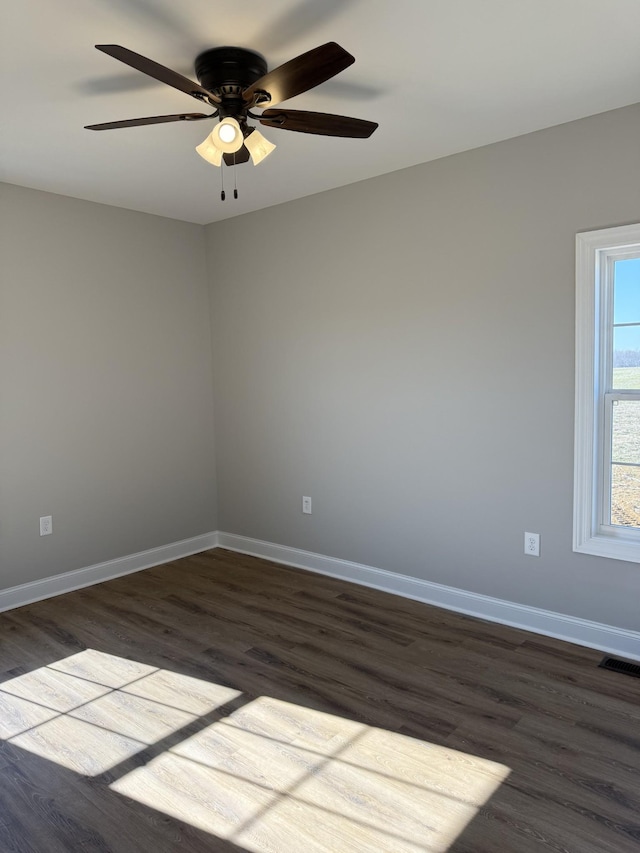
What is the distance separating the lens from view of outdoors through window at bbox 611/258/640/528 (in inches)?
113

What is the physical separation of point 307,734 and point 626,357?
7.09 feet

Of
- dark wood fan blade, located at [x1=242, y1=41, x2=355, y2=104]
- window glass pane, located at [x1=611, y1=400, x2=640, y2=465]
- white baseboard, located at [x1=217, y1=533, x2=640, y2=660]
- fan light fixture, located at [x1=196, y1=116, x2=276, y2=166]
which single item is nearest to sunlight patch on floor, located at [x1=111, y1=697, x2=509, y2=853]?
Answer: white baseboard, located at [x1=217, y1=533, x2=640, y2=660]

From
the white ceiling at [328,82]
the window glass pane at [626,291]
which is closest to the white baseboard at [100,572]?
the white ceiling at [328,82]

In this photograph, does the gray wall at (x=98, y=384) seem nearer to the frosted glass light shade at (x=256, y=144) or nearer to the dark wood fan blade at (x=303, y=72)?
the frosted glass light shade at (x=256, y=144)

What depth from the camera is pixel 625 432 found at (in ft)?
9.63

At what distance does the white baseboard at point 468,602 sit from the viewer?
294cm

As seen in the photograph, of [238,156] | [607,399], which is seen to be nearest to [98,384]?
[238,156]

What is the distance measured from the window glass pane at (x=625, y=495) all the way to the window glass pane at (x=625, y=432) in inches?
A: 2.1

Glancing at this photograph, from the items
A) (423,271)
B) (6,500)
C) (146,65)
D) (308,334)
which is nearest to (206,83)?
(146,65)

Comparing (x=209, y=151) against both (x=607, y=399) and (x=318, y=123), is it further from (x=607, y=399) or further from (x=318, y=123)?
(x=607, y=399)

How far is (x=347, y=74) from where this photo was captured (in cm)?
239

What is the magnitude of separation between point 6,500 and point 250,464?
63.8 inches

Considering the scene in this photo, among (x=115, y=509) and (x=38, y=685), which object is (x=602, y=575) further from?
(x=115, y=509)

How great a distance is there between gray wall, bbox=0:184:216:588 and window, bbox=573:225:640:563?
2.75m
